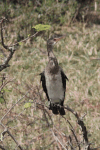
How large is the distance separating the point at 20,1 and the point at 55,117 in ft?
18.8

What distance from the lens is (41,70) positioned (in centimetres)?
638

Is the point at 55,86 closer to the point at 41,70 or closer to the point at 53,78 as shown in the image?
the point at 53,78

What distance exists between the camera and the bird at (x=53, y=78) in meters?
3.22

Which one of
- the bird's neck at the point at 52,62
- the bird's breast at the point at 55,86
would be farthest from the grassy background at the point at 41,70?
the bird's neck at the point at 52,62

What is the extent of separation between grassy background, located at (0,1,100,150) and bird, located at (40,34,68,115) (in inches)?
7.2

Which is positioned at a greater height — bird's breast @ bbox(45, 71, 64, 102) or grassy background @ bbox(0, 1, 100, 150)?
bird's breast @ bbox(45, 71, 64, 102)

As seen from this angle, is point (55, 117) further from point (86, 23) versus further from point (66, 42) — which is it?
point (86, 23)

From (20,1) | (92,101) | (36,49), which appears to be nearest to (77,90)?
(92,101)

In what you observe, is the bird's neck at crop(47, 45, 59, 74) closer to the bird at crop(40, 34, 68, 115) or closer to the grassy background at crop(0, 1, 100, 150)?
the bird at crop(40, 34, 68, 115)

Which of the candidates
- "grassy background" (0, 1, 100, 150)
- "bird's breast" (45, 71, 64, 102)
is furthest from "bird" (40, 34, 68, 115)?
"grassy background" (0, 1, 100, 150)

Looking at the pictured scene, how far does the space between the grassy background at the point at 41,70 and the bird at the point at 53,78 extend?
0.18 metres

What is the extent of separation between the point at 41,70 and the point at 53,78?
9.77 ft

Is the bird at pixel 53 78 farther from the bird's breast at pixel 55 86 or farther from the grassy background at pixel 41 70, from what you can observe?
the grassy background at pixel 41 70

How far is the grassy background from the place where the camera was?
4273 millimetres
